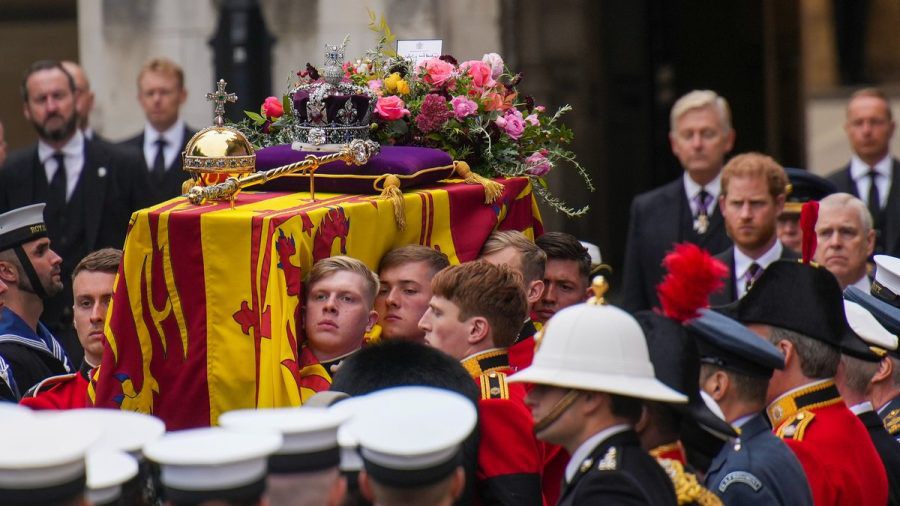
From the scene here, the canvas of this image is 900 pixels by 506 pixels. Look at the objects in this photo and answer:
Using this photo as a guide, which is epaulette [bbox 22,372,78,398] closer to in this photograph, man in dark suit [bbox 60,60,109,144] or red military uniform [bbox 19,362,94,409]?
red military uniform [bbox 19,362,94,409]

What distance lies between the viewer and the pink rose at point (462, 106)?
6.32 meters

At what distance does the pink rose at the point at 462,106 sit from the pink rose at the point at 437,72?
12 cm

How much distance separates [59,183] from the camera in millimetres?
9297

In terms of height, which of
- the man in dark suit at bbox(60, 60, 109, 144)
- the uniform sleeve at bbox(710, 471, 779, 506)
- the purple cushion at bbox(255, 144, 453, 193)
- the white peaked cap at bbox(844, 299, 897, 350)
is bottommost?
the uniform sleeve at bbox(710, 471, 779, 506)

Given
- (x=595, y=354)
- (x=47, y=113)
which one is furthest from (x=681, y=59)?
(x=595, y=354)

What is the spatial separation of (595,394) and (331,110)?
7.38 feet

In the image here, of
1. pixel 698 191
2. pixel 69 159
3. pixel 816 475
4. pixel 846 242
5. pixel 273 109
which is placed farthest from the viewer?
pixel 69 159

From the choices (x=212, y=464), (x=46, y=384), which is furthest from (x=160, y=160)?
(x=212, y=464)

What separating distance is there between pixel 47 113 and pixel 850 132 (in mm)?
4926

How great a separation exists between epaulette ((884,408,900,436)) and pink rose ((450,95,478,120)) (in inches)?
80.3

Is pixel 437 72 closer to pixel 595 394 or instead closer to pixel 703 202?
pixel 595 394

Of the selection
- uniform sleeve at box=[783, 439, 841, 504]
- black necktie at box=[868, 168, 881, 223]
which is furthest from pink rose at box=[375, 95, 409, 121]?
black necktie at box=[868, 168, 881, 223]

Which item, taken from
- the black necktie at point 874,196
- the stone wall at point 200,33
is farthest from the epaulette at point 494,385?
the stone wall at point 200,33

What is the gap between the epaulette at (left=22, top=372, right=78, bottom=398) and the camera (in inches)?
226
